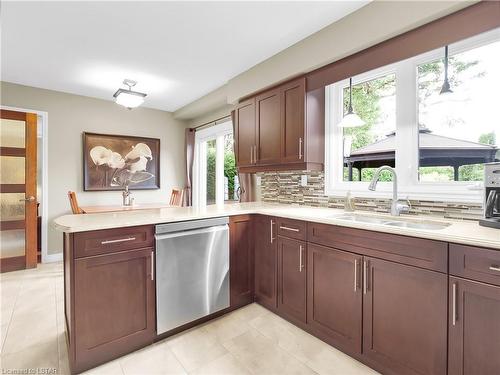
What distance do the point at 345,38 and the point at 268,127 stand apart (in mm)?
1051

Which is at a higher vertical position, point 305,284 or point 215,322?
point 305,284

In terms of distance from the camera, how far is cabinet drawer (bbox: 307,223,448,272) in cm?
136

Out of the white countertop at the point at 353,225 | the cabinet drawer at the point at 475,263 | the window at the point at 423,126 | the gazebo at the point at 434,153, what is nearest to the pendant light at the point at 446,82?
the window at the point at 423,126

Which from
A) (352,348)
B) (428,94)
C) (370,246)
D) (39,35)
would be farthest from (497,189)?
(39,35)

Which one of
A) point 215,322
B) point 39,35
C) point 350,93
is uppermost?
point 39,35

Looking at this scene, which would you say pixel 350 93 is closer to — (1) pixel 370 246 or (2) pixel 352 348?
(1) pixel 370 246

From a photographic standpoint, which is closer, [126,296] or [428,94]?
[126,296]

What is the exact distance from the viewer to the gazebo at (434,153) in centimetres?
181

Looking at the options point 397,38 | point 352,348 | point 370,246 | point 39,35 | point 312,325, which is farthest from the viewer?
point 39,35

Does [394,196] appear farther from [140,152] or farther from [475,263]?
[140,152]

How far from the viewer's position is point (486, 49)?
1.78 metres

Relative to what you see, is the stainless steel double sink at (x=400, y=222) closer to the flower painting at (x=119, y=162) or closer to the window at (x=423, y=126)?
the window at (x=423, y=126)

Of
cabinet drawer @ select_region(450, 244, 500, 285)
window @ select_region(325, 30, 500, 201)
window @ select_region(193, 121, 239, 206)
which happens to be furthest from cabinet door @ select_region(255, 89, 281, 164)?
cabinet drawer @ select_region(450, 244, 500, 285)

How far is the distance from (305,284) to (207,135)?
3.39m
